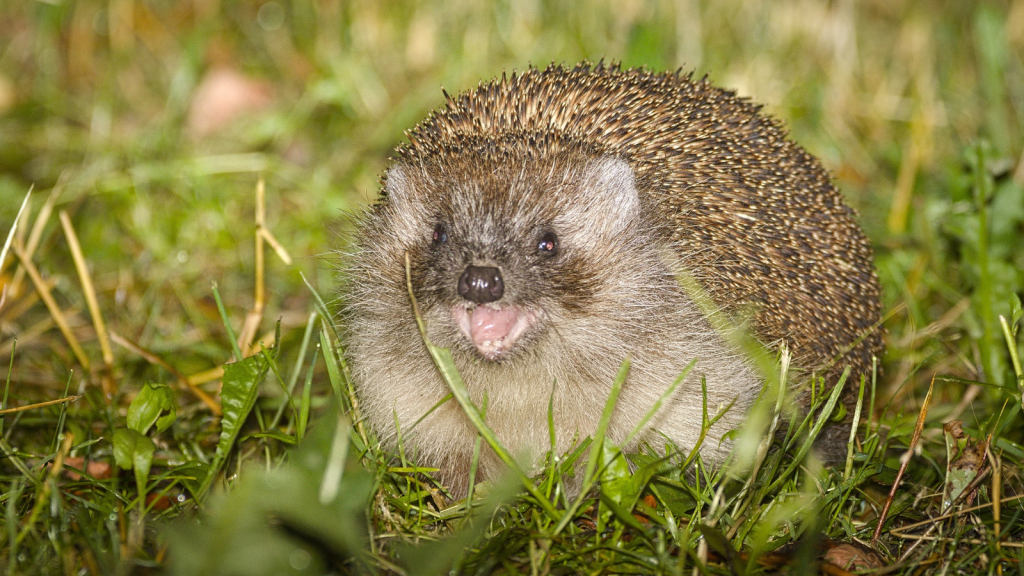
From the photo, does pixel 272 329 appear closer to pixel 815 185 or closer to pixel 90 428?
pixel 90 428

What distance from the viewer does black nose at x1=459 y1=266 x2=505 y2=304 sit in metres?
2.76

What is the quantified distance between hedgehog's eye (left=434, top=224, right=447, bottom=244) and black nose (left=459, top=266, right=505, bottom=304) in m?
0.26

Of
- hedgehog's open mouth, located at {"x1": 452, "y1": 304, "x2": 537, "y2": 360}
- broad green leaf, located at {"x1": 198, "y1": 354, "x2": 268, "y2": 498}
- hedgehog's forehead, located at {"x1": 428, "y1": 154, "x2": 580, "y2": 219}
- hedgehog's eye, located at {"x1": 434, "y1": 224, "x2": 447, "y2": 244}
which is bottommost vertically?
broad green leaf, located at {"x1": 198, "y1": 354, "x2": 268, "y2": 498}

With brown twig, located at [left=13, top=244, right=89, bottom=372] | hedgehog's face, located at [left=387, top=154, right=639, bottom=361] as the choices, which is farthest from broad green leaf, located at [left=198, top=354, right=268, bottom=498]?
brown twig, located at [left=13, top=244, right=89, bottom=372]

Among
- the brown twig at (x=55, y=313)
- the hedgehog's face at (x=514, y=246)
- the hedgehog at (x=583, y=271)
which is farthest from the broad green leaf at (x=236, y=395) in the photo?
the brown twig at (x=55, y=313)

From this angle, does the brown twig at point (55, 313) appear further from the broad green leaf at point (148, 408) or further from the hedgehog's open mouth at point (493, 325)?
the hedgehog's open mouth at point (493, 325)

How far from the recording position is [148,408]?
3.02m

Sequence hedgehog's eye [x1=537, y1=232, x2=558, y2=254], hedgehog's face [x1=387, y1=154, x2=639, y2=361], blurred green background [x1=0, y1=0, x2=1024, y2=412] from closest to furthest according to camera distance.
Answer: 1. hedgehog's face [x1=387, y1=154, x2=639, y2=361]
2. hedgehog's eye [x1=537, y1=232, x2=558, y2=254]
3. blurred green background [x1=0, y1=0, x2=1024, y2=412]

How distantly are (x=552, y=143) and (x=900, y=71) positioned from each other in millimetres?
5098

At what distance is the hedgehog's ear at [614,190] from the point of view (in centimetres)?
312

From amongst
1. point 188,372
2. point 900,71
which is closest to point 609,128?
point 188,372

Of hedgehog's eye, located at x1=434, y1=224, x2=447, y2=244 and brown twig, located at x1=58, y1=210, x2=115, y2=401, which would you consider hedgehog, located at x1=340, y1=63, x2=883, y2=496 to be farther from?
brown twig, located at x1=58, y1=210, x2=115, y2=401

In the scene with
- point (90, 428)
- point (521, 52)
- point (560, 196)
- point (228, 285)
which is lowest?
point (90, 428)

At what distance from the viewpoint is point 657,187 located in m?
3.27
